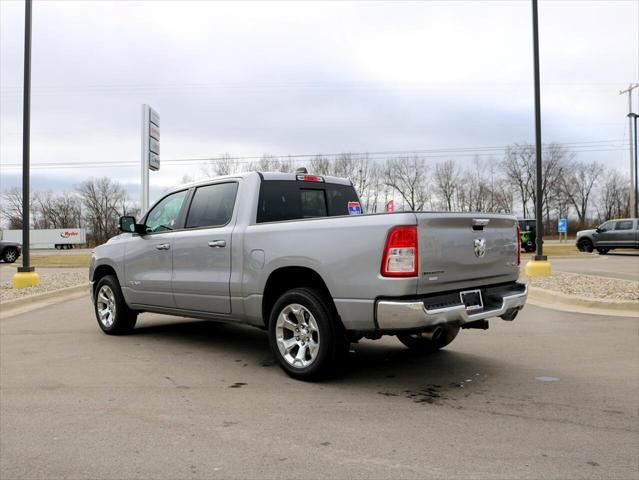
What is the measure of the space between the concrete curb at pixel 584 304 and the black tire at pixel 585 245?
19.7 m

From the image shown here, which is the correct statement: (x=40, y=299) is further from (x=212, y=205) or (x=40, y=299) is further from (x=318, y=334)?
(x=318, y=334)

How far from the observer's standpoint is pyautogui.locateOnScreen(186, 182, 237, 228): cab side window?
5.69 metres

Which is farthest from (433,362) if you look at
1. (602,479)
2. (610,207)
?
(610,207)

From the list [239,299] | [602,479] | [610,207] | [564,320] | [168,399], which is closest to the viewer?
[602,479]

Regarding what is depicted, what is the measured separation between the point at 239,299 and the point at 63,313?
5506mm

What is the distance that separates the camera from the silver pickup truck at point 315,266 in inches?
164

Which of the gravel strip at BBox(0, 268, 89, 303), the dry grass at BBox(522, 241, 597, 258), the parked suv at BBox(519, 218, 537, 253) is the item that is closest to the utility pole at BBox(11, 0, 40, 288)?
the gravel strip at BBox(0, 268, 89, 303)

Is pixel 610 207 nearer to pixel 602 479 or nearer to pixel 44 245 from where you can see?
pixel 44 245

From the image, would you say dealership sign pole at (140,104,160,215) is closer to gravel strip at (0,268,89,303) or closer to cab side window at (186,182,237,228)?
gravel strip at (0,268,89,303)

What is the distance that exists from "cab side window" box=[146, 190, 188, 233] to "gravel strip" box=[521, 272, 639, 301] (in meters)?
6.95

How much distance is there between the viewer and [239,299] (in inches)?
209

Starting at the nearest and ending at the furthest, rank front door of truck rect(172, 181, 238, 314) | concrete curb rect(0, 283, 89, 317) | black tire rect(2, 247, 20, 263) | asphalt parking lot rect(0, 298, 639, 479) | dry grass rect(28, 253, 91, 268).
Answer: asphalt parking lot rect(0, 298, 639, 479)
front door of truck rect(172, 181, 238, 314)
concrete curb rect(0, 283, 89, 317)
dry grass rect(28, 253, 91, 268)
black tire rect(2, 247, 20, 263)

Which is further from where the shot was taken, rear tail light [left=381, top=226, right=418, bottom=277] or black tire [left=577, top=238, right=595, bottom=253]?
black tire [left=577, top=238, right=595, bottom=253]

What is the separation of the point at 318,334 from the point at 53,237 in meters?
69.0
